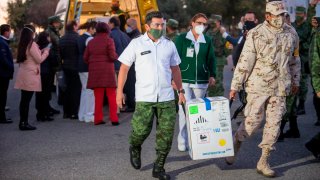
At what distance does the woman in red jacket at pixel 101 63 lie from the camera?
935cm

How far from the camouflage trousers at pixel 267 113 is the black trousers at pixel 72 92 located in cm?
492

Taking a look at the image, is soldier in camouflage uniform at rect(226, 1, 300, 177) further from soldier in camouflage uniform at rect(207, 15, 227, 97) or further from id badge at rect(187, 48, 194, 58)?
soldier in camouflage uniform at rect(207, 15, 227, 97)

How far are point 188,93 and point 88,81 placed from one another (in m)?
2.89

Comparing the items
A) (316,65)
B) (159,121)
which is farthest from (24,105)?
(316,65)

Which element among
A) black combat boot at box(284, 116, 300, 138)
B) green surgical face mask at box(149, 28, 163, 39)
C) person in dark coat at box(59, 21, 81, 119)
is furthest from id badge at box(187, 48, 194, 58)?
person in dark coat at box(59, 21, 81, 119)

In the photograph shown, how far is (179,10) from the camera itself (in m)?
42.8

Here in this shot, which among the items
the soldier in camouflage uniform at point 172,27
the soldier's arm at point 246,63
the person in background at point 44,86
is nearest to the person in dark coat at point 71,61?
the person in background at point 44,86

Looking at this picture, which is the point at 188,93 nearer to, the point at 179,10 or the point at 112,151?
the point at 112,151

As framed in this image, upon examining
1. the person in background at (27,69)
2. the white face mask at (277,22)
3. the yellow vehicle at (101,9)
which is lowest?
the person in background at (27,69)

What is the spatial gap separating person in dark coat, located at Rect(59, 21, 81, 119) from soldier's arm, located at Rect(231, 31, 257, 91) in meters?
4.80

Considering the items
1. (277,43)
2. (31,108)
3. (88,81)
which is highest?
(277,43)

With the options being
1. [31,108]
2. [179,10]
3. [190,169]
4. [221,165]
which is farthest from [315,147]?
[179,10]

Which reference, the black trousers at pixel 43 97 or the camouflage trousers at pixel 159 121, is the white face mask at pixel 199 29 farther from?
the black trousers at pixel 43 97

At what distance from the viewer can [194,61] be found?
280 inches
